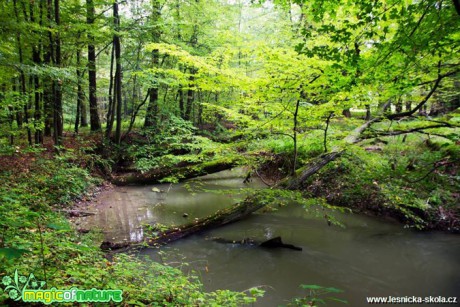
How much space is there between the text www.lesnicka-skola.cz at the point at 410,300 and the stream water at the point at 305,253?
0.09 m

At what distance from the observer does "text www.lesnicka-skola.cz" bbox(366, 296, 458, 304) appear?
419 centimetres

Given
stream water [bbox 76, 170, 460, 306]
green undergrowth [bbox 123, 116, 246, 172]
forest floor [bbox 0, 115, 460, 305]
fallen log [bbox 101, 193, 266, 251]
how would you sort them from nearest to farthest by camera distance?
forest floor [bbox 0, 115, 460, 305], stream water [bbox 76, 170, 460, 306], fallen log [bbox 101, 193, 266, 251], green undergrowth [bbox 123, 116, 246, 172]

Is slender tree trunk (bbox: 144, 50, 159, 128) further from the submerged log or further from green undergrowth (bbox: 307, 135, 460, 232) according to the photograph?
green undergrowth (bbox: 307, 135, 460, 232)

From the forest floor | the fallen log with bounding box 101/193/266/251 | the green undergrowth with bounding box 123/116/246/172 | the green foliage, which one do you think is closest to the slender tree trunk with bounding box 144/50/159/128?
the green undergrowth with bounding box 123/116/246/172

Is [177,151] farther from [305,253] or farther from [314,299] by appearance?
[314,299]

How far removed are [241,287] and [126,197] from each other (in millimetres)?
5856

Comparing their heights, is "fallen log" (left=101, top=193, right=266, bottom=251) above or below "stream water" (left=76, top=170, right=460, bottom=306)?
above

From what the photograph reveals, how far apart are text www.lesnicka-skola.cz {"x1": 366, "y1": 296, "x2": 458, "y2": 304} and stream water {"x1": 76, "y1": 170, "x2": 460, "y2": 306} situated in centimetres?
9

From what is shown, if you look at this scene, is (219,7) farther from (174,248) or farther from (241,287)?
(241,287)

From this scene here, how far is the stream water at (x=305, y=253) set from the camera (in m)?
4.56

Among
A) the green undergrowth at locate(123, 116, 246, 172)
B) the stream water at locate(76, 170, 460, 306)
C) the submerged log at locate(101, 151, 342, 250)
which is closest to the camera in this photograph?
the stream water at locate(76, 170, 460, 306)

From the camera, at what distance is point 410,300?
13.9ft

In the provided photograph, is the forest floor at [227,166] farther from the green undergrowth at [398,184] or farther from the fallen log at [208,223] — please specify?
the fallen log at [208,223]

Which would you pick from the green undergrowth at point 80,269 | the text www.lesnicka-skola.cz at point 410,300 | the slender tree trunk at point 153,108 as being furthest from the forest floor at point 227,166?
the slender tree trunk at point 153,108
